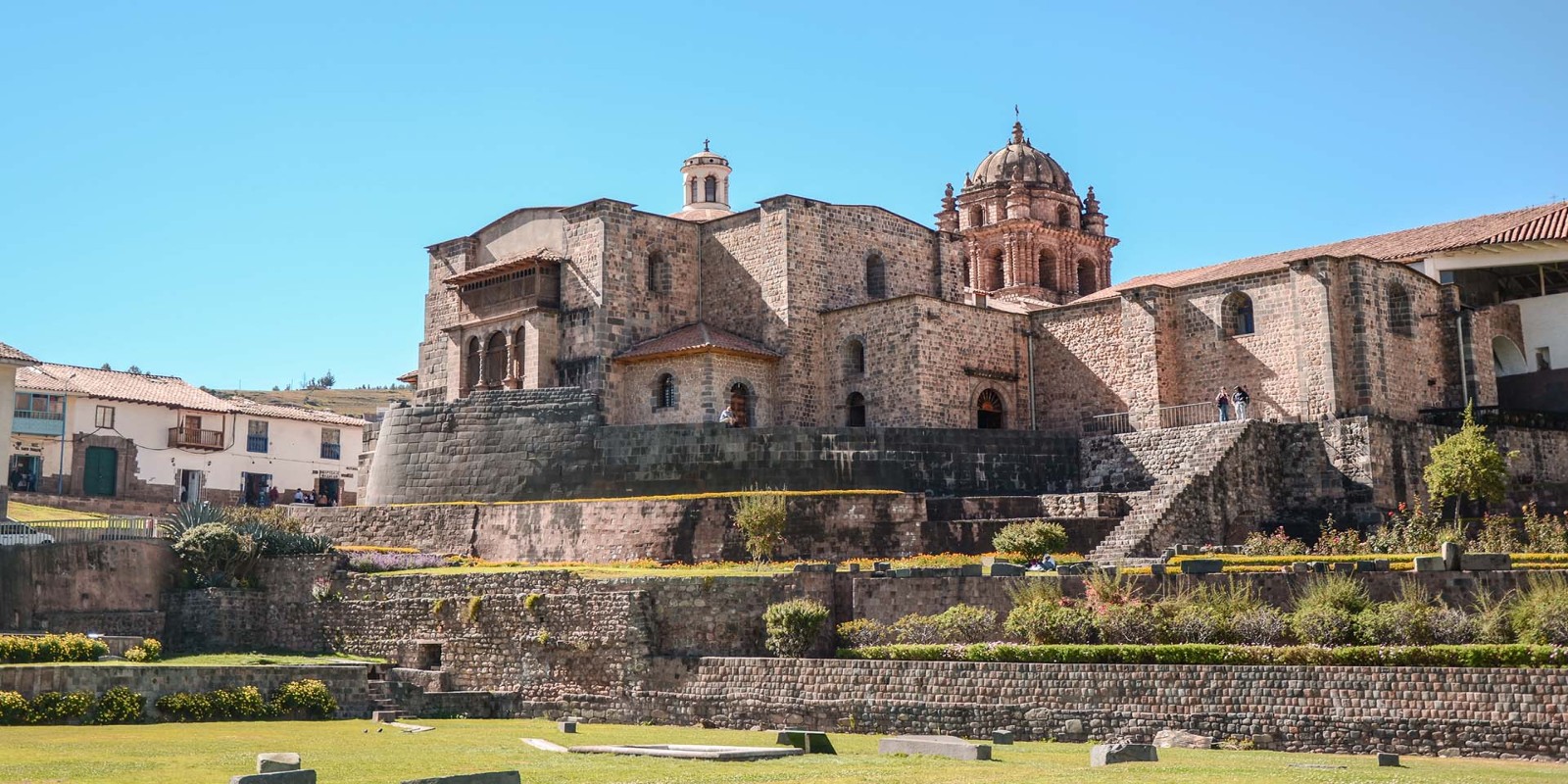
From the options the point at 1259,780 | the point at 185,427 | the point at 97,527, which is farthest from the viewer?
the point at 185,427

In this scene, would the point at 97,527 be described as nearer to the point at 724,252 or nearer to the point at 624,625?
the point at 624,625

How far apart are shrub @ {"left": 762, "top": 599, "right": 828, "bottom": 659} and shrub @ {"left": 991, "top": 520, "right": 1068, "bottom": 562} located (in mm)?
5987

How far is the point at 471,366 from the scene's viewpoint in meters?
45.2

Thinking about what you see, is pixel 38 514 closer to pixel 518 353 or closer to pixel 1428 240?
pixel 518 353

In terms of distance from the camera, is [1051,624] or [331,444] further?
[331,444]

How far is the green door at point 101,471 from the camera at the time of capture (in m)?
44.4

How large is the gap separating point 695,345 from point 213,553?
13690mm

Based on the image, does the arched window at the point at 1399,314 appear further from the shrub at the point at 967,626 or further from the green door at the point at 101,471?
the green door at the point at 101,471

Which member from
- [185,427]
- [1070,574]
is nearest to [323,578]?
[1070,574]

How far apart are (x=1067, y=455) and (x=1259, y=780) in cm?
2337

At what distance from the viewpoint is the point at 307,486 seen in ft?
167

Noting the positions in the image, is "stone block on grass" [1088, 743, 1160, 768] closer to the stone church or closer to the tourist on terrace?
the stone church

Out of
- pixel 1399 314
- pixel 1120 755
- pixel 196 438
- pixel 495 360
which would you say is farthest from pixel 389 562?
pixel 1399 314

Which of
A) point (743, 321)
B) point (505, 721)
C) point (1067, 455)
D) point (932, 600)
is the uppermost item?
point (743, 321)
